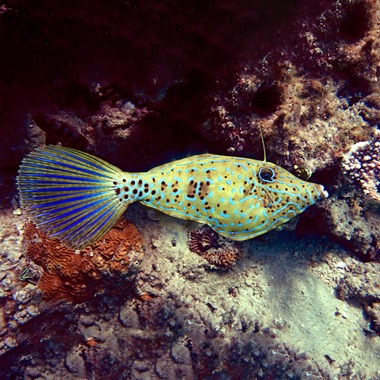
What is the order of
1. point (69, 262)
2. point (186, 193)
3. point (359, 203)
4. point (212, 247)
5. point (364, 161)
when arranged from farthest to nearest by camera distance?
point (359, 203) < point (212, 247) < point (364, 161) < point (69, 262) < point (186, 193)

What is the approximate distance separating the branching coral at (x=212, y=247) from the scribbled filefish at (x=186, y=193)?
4.18 feet

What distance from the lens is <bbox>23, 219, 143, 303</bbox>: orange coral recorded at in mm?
3758

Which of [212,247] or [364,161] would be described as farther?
[212,247]

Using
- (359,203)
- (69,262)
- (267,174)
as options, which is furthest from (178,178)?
(359,203)

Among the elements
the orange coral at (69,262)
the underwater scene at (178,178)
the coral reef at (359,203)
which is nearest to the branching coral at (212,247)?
the underwater scene at (178,178)

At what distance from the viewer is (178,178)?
10.8 ft

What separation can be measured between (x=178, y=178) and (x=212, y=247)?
6.27 feet

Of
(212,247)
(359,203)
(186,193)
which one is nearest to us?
(186,193)

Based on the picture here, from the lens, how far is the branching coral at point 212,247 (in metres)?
4.73

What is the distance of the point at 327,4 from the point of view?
346cm

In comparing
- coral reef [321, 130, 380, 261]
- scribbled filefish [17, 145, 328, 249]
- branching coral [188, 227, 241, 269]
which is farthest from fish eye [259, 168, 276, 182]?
coral reef [321, 130, 380, 261]

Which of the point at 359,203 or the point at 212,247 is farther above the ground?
the point at 359,203

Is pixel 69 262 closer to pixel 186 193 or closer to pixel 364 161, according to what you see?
pixel 186 193

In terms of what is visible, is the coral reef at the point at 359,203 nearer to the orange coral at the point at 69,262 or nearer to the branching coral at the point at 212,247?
the branching coral at the point at 212,247
